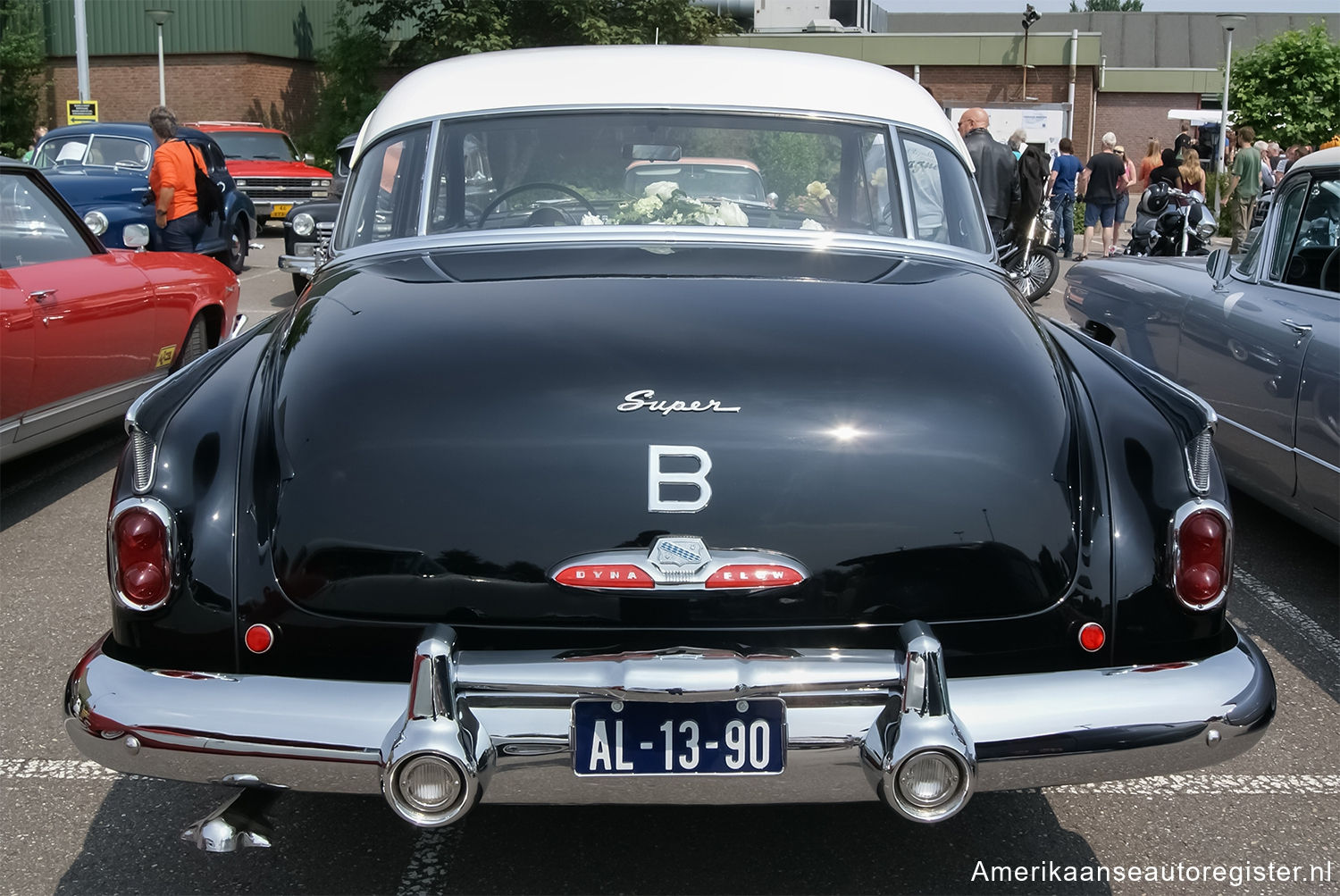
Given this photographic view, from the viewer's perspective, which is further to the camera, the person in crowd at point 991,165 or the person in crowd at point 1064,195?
the person in crowd at point 1064,195

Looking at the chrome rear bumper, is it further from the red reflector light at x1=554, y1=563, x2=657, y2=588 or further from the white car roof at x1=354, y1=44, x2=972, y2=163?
the white car roof at x1=354, y1=44, x2=972, y2=163

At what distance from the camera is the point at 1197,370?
570 cm

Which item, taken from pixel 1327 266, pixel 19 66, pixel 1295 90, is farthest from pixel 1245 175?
pixel 19 66

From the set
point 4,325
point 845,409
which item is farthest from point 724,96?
point 4,325

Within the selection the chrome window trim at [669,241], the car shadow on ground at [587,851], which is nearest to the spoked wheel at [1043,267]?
the chrome window trim at [669,241]

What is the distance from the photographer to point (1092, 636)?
102 inches

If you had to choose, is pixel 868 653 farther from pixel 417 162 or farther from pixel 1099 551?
pixel 417 162

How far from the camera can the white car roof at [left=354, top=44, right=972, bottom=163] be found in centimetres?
399

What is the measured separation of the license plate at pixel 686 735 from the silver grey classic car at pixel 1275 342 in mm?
3035

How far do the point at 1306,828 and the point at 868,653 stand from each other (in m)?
1.48

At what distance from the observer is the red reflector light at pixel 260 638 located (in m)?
2.56

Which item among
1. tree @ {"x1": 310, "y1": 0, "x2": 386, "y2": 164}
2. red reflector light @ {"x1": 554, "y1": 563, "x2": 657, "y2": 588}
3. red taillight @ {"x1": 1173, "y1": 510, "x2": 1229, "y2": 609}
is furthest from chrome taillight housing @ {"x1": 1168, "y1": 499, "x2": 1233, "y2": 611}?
tree @ {"x1": 310, "y1": 0, "x2": 386, "y2": 164}

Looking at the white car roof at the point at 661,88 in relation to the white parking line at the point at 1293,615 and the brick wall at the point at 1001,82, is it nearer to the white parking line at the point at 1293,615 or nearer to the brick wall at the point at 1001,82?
the white parking line at the point at 1293,615

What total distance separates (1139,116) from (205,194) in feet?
148
